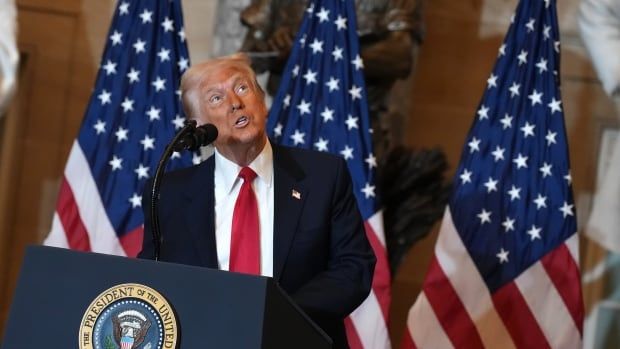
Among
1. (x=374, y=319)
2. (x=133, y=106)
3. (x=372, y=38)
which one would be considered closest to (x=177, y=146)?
(x=374, y=319)

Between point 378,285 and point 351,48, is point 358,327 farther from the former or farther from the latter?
point 351,48

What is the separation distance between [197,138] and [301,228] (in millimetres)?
451

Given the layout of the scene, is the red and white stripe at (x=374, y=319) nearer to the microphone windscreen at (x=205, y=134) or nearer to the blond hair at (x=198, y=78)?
the blond hair at (x=198, y=78)

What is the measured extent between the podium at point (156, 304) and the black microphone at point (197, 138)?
0.39 metres

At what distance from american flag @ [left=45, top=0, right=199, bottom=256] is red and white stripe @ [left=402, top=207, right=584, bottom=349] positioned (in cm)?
120

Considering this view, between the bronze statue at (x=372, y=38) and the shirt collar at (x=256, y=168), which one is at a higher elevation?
the bronze statue at (x=372, y=38)

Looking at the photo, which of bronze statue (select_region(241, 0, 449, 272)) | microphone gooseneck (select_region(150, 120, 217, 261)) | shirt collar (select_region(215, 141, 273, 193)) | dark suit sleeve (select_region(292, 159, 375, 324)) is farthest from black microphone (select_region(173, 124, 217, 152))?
bronze statue (select_region(241, 0, 449, 272))

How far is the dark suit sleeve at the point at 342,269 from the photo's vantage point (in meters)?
2.84

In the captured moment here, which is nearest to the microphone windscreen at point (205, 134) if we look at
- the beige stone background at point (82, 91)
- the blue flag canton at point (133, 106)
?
the blue flag canton at point (133, 106)

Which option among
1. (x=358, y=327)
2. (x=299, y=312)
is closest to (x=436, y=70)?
(x=358, y=327)

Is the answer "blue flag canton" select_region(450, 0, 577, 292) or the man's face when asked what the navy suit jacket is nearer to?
the man's face

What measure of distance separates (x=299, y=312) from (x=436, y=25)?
4.26 m

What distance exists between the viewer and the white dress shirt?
305cm

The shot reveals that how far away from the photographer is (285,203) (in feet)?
10.1
